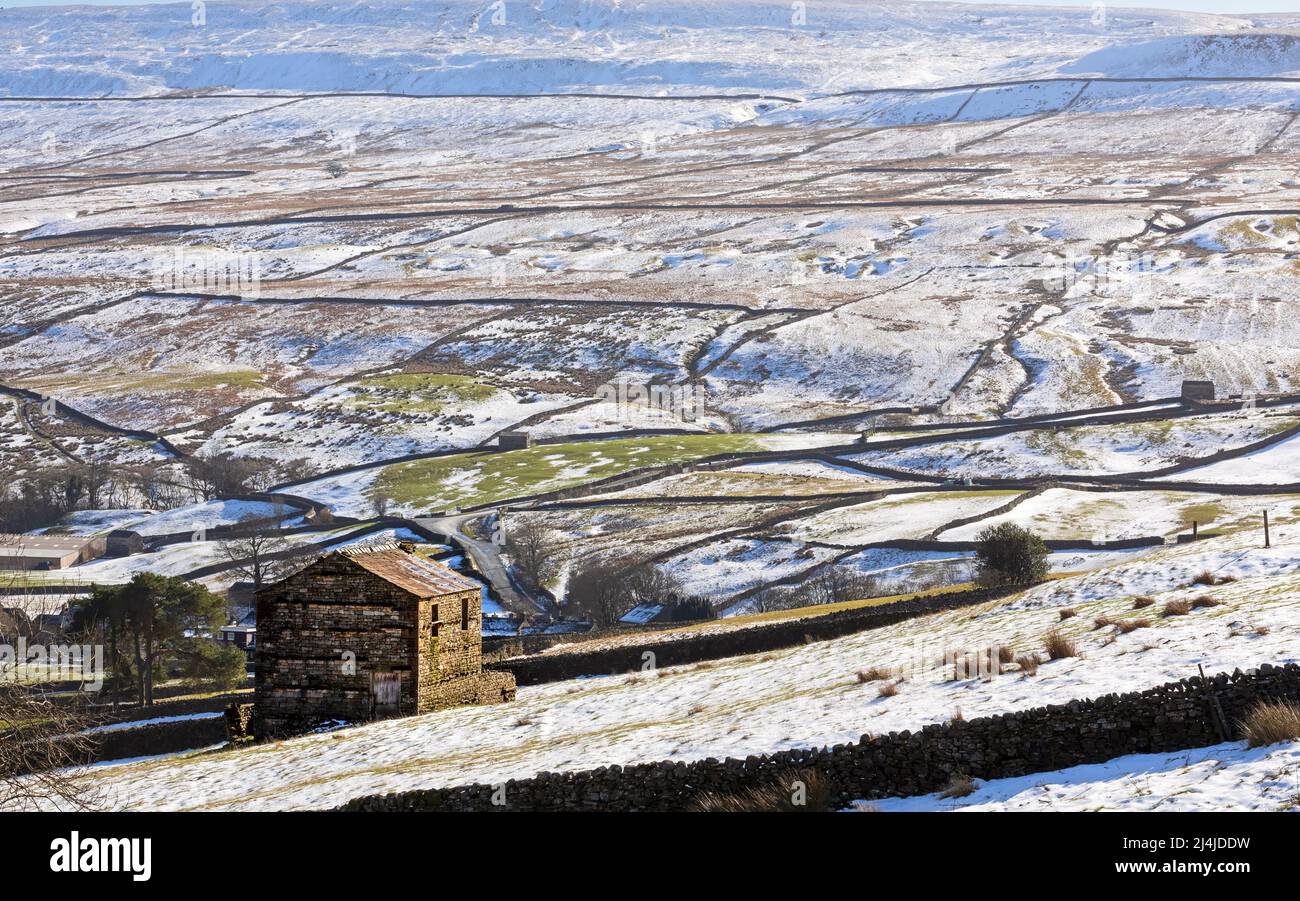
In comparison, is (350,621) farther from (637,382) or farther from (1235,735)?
(637,382)

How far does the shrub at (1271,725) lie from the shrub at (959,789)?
298cm

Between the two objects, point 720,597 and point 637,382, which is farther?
point 637,382

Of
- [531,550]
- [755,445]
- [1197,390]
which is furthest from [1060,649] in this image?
[1197,390]

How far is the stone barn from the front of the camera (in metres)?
31.8

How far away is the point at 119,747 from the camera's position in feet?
130

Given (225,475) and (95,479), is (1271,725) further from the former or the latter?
(95,479)

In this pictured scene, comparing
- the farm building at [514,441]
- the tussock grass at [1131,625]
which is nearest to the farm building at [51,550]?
the farm building at [514,441]

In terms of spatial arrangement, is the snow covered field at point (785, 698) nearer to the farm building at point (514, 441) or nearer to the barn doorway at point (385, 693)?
the barn doorway at point (385, 693)

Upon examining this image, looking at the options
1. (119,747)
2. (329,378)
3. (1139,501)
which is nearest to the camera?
(119,747)

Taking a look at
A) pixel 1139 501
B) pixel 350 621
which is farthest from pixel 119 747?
pixel 1139 501

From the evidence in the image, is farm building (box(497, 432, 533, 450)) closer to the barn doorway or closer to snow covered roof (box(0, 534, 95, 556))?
snow covered roof (box(0, 534, 95, 556))

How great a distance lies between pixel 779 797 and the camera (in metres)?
18.2

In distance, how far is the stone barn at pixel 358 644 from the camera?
3175 cm
